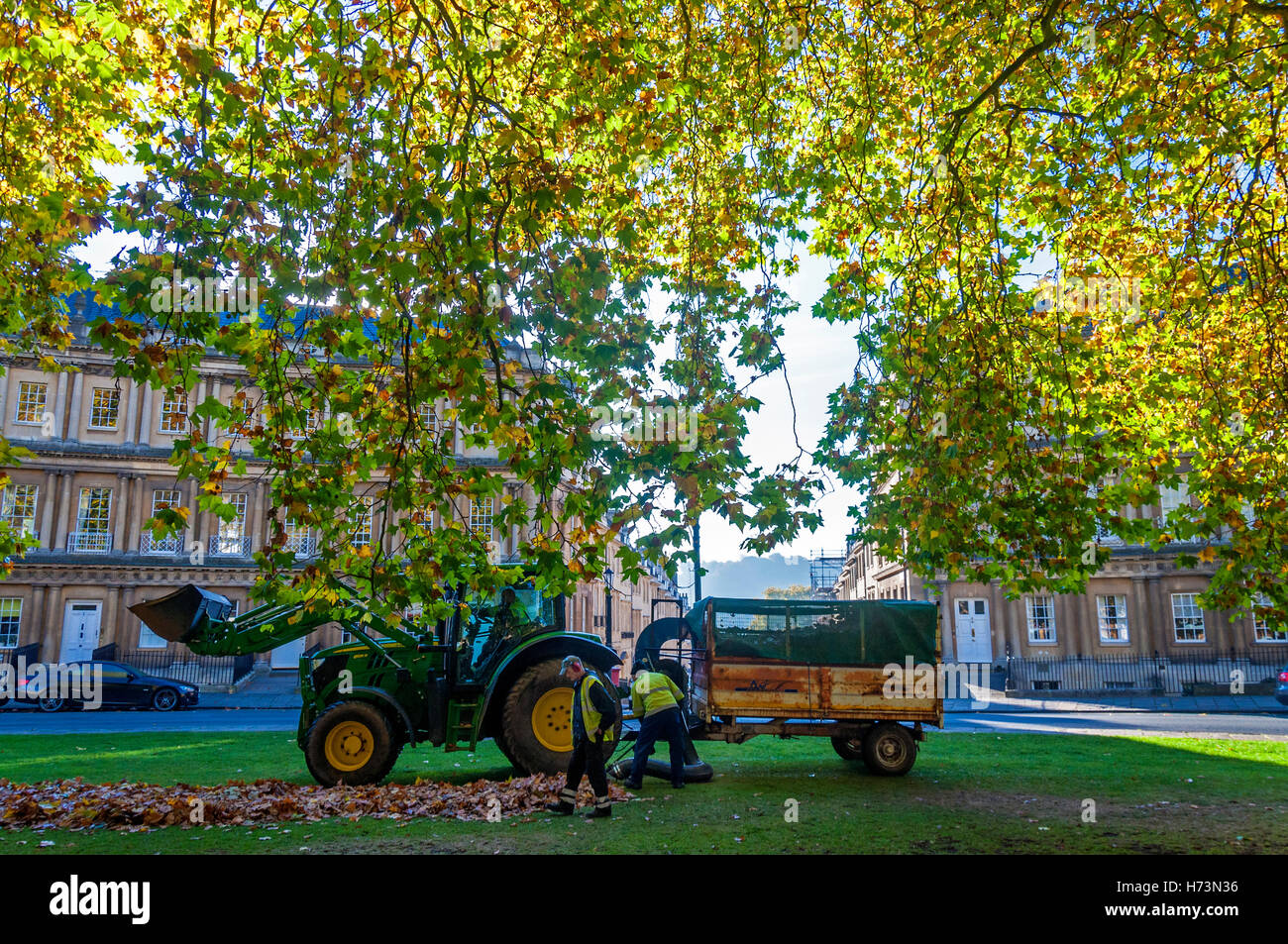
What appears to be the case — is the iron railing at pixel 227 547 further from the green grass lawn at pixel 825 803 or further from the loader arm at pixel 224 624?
the loader arm at pixel 224 624

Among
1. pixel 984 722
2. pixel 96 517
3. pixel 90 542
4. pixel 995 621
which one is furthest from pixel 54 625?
pixel 995 621

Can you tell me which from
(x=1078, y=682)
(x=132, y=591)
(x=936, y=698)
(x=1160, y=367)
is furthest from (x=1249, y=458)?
(x=132, y=591)

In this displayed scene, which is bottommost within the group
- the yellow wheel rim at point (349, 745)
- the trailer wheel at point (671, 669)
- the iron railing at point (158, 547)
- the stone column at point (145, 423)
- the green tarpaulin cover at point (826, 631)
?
the yellow wheel rim at point (349, 745)

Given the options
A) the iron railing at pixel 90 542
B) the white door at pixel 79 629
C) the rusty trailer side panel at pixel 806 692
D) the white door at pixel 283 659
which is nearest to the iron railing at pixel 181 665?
the white door at pixel 283 659

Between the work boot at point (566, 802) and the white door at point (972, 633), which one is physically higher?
the white door at point (972, 633)

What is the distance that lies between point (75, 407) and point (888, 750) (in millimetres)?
39651

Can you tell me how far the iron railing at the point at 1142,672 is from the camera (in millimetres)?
34000

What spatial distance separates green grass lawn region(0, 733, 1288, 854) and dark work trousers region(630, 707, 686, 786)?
296 mm

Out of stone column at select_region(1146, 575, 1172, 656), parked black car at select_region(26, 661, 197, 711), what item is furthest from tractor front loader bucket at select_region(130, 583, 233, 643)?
stone column at select_region(1146, 575, 1172, 656)

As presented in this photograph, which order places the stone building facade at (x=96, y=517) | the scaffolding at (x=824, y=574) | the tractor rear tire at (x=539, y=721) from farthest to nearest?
the scaffolding at (x=824, y=574), the stone building facade at (x=96, y=517), the tractor rear tire at (x=539, y=721)

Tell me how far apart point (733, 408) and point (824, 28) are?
5828mm

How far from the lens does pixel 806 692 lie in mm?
12156

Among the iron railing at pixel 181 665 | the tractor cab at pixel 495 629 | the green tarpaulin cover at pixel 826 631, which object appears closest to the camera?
the tractor cab at pixel 495 629

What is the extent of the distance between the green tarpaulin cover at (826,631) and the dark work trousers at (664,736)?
1754 millimetres
